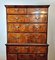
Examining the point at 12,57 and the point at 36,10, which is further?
the point at 12,57

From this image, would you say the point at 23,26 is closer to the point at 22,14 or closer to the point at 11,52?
the point at 22,14

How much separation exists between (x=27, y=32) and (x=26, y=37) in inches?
5.7

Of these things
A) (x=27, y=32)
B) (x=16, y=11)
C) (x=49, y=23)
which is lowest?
(x=27, y=32)

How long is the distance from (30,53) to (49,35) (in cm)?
74

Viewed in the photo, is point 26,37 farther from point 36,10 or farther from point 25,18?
point 36,10

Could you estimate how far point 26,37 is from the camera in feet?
13.8

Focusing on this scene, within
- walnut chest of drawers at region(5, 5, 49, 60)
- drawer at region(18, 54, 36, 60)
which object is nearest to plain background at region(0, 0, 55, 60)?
walnut chest of drawers at region(5, 5, 49, 60)

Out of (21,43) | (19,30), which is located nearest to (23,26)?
(19,30)

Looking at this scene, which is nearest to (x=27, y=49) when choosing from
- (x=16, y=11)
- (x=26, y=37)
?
(x=26, y=37)

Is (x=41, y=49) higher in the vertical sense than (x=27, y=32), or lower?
lower

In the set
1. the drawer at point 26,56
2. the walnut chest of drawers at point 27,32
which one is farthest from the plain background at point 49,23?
the drawer at point 26,56

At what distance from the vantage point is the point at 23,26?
13.7 ft

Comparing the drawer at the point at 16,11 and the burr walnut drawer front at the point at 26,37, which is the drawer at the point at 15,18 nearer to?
the drawer at the point at 16,11

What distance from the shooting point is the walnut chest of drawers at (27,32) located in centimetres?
410
